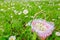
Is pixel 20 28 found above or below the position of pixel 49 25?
above

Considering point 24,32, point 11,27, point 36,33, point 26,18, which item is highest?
point 26,18

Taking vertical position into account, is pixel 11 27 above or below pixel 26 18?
below

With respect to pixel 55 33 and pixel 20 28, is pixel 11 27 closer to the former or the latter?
pixel 20 28

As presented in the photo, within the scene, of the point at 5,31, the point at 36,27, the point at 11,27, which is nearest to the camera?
the point at 36,27

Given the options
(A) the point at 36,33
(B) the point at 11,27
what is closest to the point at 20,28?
(B) the point at 11,27

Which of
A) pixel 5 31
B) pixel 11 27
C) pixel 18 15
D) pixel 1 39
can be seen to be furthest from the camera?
pixel 18 15

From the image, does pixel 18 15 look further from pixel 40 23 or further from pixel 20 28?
pixel 40 23

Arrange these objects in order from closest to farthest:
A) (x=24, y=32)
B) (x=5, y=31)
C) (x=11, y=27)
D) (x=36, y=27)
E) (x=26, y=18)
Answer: (x=36, y=27), (x=24, y=32), (x=5, y=31), (x=11, y=27), (x=26, y=18)

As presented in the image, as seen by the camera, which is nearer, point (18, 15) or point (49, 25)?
point (49, 25)

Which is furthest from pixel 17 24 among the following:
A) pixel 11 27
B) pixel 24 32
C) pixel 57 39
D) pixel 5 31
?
pixel 57 39
